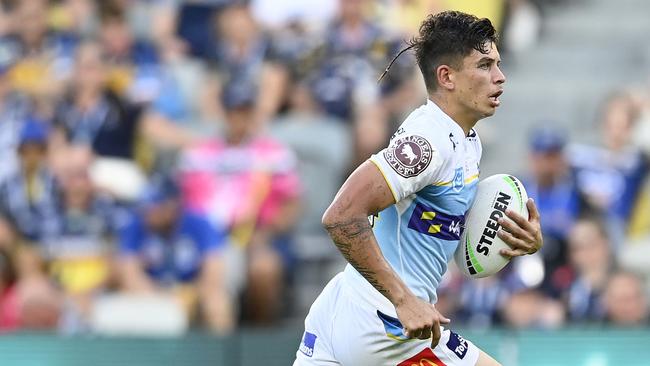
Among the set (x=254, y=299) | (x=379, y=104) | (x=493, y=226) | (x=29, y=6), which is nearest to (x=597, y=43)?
(x=379, y=104)

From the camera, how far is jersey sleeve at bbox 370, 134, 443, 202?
486 centimetres

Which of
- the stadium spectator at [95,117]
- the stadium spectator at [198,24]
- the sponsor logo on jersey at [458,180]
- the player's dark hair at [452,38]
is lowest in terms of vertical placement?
the sponsor logo on jersey at [458,180]

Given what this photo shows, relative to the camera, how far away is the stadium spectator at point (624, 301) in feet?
32.9

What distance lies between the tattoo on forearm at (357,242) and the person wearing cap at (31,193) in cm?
632

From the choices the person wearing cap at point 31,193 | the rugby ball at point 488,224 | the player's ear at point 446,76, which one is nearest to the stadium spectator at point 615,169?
the person wearing cap at point 31,193

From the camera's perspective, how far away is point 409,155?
16.1 feet

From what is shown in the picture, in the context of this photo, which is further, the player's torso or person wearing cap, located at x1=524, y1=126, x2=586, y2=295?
person wearing cap, located at x1=524, y1=126, x2=586, y2=295

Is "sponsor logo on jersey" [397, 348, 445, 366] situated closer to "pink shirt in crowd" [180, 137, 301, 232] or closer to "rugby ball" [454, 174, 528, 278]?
"rugby ball" [454, 174, 528, 278]

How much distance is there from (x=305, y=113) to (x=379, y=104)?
2.27 ft

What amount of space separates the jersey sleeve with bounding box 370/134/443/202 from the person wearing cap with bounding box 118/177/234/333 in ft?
18.1

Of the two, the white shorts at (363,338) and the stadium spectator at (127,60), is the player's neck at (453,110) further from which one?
the stadium spectator at (127,60)

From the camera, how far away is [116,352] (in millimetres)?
9414


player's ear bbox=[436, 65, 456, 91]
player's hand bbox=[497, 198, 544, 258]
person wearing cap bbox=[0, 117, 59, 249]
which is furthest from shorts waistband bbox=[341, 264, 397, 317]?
person wearing cap bbox=[0, 117, 59, 249]

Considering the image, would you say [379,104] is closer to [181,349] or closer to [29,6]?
[181,349]
